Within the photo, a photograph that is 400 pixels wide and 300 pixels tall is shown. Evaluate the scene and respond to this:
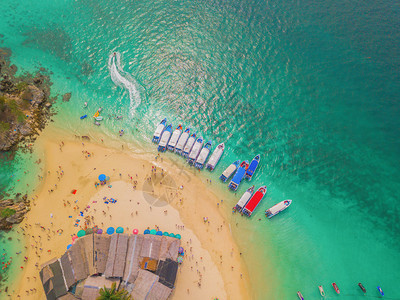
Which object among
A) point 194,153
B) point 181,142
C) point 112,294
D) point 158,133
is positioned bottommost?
point 112,294

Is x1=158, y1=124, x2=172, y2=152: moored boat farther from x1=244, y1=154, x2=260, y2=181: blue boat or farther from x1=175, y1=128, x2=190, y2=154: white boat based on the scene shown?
x1=244, y1=154, x2=260, y2=181: blue boat

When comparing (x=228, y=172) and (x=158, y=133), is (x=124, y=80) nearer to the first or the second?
(x=158, y=133)

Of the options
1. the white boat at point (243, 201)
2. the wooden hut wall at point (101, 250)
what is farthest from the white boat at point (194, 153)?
the wooden hut wall at point (101, 250)

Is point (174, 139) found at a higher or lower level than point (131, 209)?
higher

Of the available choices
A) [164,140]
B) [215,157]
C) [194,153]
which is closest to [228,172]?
[215,157]

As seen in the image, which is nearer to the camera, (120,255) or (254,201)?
(120,255)

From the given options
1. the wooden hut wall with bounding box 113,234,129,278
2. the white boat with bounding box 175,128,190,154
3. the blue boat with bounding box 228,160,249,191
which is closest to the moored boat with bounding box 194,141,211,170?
the white boat with bounding box 175,128,190,154

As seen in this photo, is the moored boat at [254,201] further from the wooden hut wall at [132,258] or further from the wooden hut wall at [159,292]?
the wooden hut wall at [132,258]

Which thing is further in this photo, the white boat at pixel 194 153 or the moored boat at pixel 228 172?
the white boat at pixel 194 153
